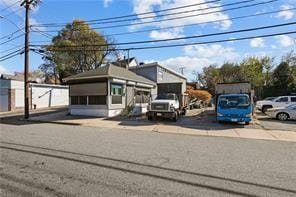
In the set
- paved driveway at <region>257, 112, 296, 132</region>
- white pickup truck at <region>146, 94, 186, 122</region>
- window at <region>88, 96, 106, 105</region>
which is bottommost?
paved driveway at <region>257, 112, 296, 132</region>

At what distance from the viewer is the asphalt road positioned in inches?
213

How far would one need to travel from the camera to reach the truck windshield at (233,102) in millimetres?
18562

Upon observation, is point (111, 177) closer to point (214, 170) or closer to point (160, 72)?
point (214, 170)

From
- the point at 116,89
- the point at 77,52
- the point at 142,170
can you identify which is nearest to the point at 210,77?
the point at 77,52

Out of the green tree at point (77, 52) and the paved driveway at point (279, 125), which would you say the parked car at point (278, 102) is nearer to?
the paved driveway at point (279, 125)

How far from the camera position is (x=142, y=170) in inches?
271

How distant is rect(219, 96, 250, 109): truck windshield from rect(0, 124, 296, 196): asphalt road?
8126 mm

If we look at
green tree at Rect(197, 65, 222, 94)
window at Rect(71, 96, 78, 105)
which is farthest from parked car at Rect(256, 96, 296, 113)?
green tree at Rect(197, 65, 222, 94)

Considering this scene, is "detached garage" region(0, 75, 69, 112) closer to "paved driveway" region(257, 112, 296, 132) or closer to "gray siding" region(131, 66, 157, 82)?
"gray siding" region(131, 66, 157, 82)

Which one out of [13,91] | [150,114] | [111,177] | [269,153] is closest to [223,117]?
[150,114]

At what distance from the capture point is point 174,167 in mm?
7281

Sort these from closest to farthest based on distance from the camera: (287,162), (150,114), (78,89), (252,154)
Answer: (287,162), (252,154), (150,114), (78,89)

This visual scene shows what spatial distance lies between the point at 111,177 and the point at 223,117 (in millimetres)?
13872

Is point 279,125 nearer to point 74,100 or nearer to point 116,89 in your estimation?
point 116,89
